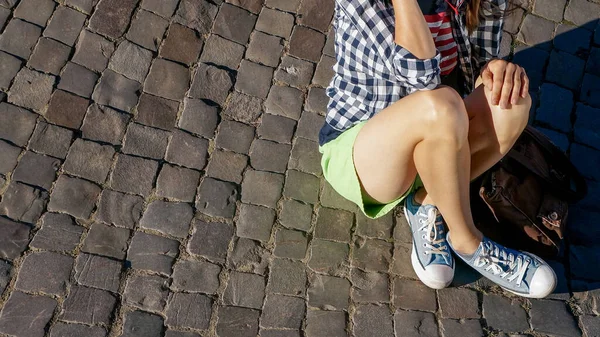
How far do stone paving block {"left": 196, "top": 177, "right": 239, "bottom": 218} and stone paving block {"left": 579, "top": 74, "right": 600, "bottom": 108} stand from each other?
2.33m

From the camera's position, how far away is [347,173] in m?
3.52

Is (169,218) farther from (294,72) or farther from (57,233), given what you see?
(294,72)

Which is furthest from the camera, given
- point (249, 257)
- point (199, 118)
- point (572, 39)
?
point (572, 39)

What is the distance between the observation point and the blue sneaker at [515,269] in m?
3.54

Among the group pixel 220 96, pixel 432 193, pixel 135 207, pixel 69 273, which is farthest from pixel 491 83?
pixel 69 273

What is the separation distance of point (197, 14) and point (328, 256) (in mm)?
1862

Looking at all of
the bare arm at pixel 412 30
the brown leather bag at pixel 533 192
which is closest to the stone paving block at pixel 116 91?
the bare arm at pixel 412 30

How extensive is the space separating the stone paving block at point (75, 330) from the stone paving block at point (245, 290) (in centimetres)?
63

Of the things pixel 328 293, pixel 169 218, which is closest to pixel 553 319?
pixel 328 293

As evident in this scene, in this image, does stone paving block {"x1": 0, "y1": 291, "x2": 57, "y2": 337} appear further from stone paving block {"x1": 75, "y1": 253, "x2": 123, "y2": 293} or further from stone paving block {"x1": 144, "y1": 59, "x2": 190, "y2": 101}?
stone paving block {"x1": 144, "y1": 59, "x2": 190, "y2": 101}

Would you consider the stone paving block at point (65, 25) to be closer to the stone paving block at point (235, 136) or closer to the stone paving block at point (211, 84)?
the stone paving block at point (211, 84)

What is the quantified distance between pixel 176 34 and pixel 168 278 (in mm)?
1654

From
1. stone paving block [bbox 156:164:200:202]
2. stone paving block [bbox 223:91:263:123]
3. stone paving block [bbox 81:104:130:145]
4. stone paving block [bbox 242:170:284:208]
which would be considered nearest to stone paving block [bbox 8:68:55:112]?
stone paving block [bbox 81:104:130:145]

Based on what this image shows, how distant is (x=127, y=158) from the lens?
155 inches
